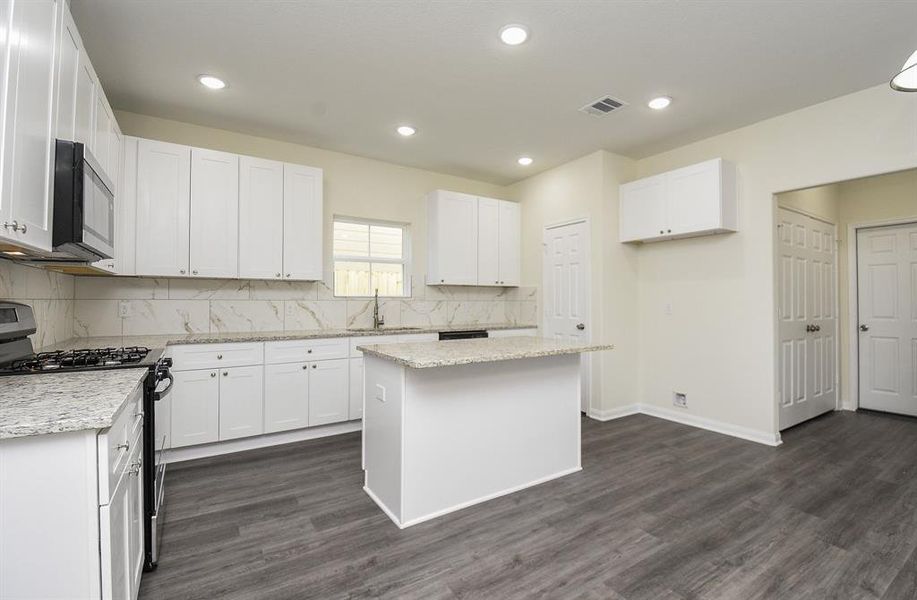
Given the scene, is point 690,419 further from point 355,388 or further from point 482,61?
point 482,61

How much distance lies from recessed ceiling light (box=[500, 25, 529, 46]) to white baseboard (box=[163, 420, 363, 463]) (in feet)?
10.8

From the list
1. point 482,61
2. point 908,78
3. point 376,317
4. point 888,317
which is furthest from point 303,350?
point 888,317

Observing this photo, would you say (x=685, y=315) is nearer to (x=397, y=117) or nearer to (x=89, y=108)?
(x=397, y=117)

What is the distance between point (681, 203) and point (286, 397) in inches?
153

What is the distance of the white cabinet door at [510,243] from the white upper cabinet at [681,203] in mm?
1340

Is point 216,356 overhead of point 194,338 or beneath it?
beneath

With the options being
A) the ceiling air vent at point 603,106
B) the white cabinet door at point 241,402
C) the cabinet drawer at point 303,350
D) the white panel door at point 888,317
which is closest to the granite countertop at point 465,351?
the cabinet drawer at point 303,350

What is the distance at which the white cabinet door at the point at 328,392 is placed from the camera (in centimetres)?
371

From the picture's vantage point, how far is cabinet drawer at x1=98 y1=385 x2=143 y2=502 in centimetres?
121

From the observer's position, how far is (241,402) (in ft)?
11.2

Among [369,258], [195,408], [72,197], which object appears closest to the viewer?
[72,197]

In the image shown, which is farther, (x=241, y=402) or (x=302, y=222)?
(x=302, y=222)

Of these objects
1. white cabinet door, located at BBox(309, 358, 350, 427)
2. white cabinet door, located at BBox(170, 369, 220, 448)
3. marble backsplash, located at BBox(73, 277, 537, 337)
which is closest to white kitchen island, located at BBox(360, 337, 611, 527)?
white cabinet door, located at BBox(309, 358, 350, 427)

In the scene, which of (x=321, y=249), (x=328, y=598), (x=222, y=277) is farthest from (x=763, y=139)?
(x=222, y=277)
